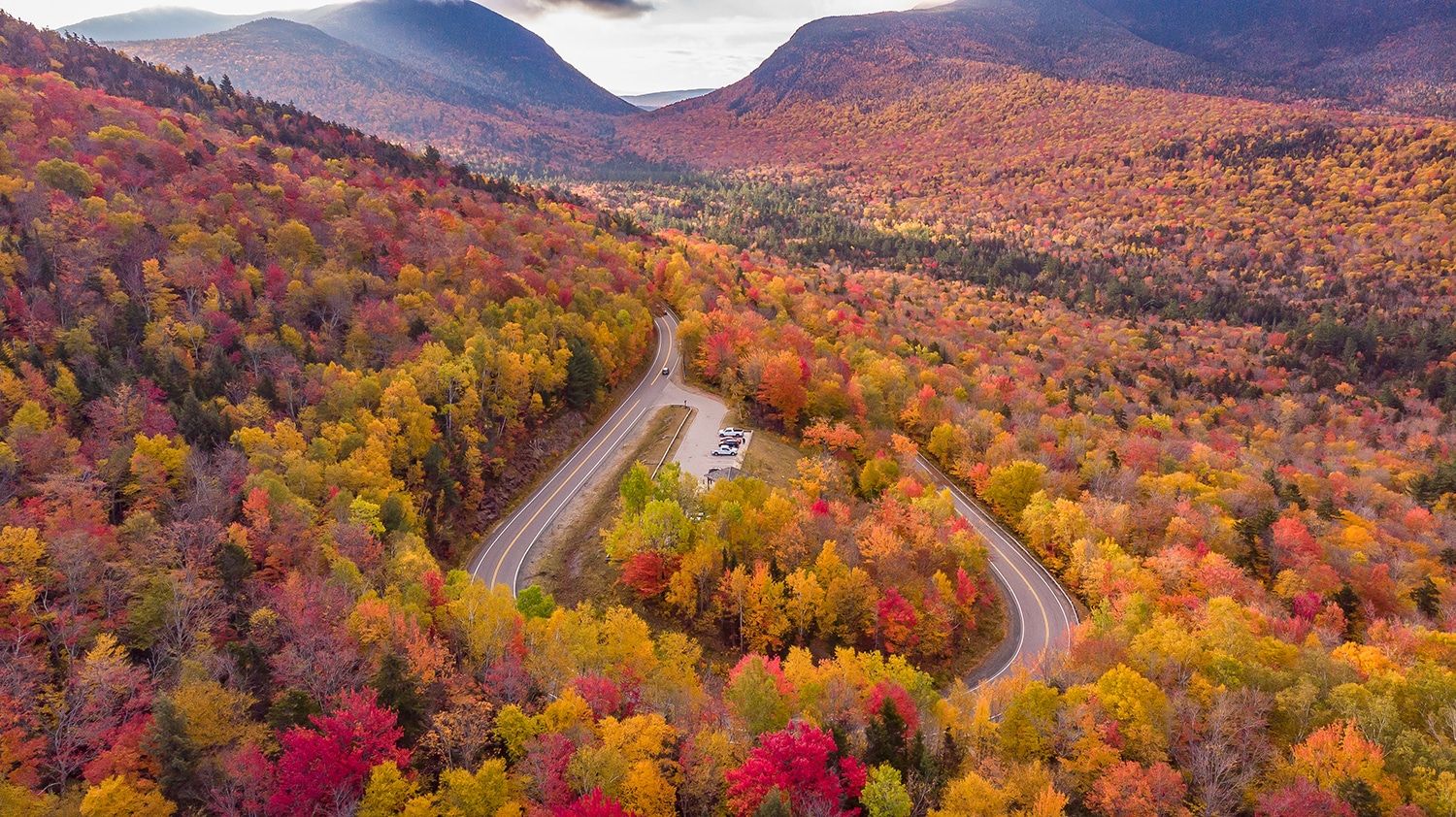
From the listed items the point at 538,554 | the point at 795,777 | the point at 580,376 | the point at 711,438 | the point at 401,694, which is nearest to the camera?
the point at 795,777

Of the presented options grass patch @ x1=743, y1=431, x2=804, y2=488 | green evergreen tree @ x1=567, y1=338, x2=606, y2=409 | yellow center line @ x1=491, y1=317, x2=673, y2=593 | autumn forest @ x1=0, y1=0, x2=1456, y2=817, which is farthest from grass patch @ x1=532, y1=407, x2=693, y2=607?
green evergreen tree @ x1=567, y1=338, x2=606, y2=409

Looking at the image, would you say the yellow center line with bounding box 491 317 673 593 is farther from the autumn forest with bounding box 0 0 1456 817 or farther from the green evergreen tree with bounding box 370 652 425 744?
the green evergreen tree with bounding box 370 652 425 744

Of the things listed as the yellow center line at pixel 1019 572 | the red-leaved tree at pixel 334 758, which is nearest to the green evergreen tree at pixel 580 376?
the yellow center line at pixel 1019 572

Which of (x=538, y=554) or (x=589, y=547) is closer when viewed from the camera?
(x=538, y=554)

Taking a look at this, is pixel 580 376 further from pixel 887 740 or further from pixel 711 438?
pixel 887 740

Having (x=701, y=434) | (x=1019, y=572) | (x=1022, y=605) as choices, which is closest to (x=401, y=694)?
(x=701, y=434)

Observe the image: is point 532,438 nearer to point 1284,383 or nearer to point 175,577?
point 175,577
